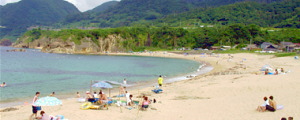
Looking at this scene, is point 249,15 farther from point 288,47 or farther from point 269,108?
point 269,108

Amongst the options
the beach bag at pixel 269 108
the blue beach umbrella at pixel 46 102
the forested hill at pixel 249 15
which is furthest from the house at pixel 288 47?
the blue beach umbrella at pixel 46 102

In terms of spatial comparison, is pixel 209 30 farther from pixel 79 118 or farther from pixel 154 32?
pixel 79 118

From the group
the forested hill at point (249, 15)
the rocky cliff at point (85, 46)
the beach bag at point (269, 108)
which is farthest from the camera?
the forested hill at point (249, 15)

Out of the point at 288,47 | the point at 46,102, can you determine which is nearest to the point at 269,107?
the point at 46,102

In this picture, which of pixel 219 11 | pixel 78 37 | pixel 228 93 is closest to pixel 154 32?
pixel 78 37

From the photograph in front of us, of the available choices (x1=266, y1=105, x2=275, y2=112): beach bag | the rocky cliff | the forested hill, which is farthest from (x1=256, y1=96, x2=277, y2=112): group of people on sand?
the forested hill

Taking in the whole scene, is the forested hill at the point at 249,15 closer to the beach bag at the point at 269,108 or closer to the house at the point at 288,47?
the house at the point at 288,47

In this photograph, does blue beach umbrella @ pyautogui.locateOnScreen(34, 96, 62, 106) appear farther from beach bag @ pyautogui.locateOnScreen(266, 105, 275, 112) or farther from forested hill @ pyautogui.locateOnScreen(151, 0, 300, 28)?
forested hill @ pyautogui.locateOnScreen(151, 0, 300, 28)

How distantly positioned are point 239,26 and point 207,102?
91351mm

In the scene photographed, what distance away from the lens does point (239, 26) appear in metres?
99.2

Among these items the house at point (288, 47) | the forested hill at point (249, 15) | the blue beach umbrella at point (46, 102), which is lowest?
the blue beach umbrella at point (46, 102)

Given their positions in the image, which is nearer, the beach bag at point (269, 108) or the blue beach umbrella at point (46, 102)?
the beach bag at point (269, 108)

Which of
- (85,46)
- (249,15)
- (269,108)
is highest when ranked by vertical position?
(249,15)

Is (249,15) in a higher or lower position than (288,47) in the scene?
higher
